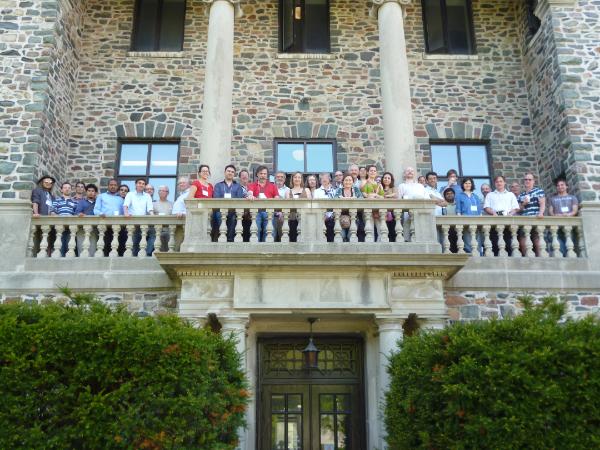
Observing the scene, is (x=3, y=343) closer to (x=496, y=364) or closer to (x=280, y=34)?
(x=496, y=364)

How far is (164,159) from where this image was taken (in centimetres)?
1377

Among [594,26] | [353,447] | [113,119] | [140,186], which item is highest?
[594,26]

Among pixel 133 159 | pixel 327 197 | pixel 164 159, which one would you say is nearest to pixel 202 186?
pixel 327 197

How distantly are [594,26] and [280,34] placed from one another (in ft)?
21.9

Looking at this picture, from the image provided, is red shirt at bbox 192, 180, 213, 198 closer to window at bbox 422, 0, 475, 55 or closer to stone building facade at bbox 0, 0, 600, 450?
stone building facade at bbox 0, 0, 600, 450

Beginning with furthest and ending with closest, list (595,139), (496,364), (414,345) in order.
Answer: (595,139)
(414,345)
(496,364)

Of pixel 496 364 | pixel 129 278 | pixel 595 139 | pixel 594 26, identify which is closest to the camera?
pixel 496 364

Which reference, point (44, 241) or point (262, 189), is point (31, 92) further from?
point (262, 189)

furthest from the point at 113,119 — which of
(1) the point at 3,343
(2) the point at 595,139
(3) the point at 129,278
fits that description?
(2) the point at 595,139

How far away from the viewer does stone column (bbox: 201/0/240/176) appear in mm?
11031

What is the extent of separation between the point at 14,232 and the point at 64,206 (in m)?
0.90

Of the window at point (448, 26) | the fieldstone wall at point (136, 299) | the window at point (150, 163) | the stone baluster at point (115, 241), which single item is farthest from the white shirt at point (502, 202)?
the window at point (150, 163)

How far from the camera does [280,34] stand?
14836 millimetres

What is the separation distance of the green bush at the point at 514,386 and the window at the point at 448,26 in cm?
894
